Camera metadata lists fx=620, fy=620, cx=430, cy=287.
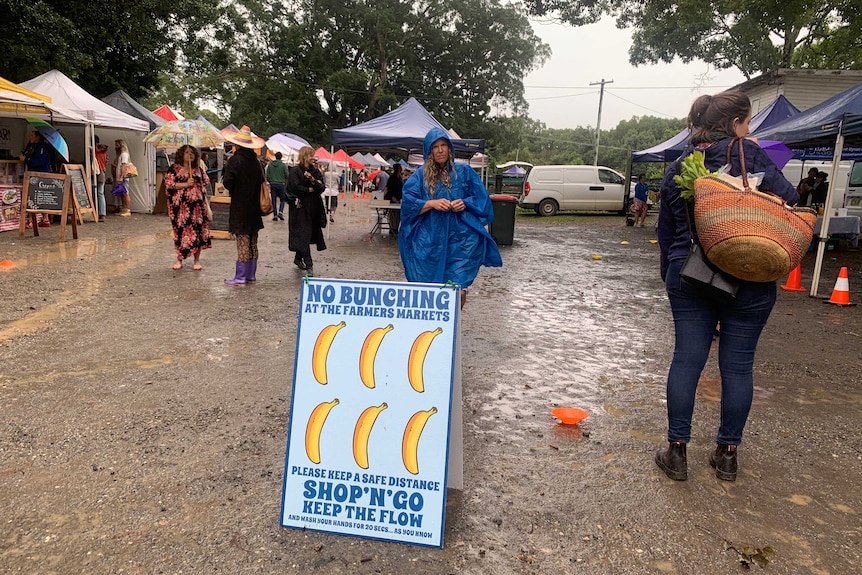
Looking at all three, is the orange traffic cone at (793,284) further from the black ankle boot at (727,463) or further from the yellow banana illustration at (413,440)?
the yellow banana illustration at (413,440)

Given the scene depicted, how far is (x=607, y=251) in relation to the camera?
13531mm

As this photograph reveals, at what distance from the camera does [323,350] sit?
2.51 metres

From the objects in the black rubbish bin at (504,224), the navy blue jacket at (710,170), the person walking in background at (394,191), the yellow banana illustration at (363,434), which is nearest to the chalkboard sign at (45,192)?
the person walking in background at (394,191)

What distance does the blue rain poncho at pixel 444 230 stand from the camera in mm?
4148

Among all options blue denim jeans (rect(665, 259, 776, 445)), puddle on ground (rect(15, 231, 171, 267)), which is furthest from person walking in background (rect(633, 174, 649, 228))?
blue denim jeans (rect(665, 259, 776, 445))

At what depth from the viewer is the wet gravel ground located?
2477 mm

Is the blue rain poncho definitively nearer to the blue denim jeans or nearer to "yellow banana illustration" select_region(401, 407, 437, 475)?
the blue denim jeans

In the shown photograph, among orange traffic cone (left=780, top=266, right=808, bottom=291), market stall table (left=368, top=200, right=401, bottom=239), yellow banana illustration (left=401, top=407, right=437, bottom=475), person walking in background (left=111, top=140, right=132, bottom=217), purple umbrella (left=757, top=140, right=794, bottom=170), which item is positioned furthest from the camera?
person walking in background (left=111, top=140, right=132, bottom=217)

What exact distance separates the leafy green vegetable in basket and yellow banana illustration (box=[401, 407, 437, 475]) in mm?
1547

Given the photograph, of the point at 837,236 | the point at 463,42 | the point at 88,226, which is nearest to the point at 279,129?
the point at 463,42

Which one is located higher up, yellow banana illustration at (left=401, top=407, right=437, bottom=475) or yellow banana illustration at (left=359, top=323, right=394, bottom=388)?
yellow banana illustration at (left=359, top=323, right=394, bottom=388)

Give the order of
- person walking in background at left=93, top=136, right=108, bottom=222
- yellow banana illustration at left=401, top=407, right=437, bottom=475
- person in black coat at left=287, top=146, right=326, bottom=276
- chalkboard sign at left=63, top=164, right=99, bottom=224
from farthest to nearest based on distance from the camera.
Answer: person walking in background at left=93, top=136, right=108, bottom=222 < chalkboard sign at left=63, top=164, right=99, bottom=224 < person in black coat at left=287, top=146, right=326, bottom=276 < yellow banana illustration at left=401, top=407, right=437, bottom=475

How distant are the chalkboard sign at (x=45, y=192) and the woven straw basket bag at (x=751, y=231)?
10.6m

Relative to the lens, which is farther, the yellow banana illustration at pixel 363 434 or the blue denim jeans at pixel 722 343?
the blue denim jeans at pixel 722 343
